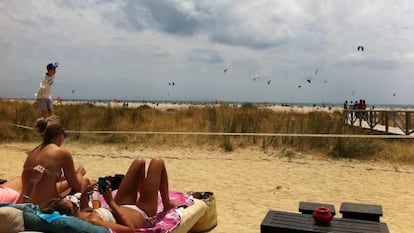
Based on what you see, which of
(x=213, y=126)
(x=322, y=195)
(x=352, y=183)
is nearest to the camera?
(x=322, y=195)

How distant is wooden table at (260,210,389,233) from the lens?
290cm

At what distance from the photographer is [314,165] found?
8.52 m

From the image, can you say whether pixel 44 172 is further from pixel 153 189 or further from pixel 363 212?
pixel 363 212

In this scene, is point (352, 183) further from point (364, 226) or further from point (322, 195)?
point (364, 226)

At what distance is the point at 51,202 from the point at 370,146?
8475 millimetres

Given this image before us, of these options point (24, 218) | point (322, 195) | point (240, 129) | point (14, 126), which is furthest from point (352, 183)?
point (14, 126)

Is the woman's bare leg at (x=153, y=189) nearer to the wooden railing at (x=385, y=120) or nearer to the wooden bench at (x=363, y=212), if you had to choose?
the wooden bench at (x=363, y=212)

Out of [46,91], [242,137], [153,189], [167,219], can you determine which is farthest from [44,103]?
[167,219]

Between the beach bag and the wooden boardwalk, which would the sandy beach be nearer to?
the beach bag

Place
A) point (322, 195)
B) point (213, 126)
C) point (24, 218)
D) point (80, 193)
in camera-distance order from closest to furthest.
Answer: point (24, 218) → point (80, 193) → point (322, 195) → point (213, 126)

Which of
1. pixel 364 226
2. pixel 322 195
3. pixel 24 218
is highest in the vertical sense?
pixel 24 218

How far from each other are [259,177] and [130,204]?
409cm

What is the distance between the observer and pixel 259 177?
23.6 ft

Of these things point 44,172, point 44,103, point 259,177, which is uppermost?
point 44,103
